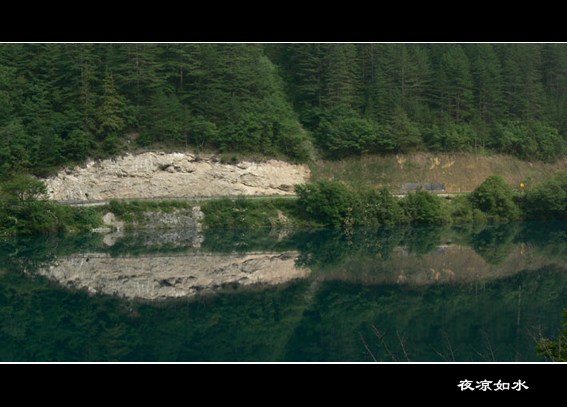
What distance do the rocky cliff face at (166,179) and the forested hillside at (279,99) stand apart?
1505mm

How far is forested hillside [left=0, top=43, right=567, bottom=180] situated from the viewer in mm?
52125

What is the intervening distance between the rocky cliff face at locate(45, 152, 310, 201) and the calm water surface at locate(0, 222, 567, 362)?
31.0 feet

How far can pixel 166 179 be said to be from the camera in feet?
170

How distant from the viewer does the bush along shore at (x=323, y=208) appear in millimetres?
41688

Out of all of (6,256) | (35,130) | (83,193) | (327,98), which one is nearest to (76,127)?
(35,130)

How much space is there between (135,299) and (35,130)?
105 feet

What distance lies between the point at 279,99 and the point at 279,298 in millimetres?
41670

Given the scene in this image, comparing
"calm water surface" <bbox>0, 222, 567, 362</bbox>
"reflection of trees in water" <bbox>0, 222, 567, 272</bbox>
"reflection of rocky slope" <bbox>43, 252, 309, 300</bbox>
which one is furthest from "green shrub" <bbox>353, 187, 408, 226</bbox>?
"reflection of rocky slope" <bbox>43, 252, 309, 300</bbox>

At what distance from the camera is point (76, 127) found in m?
51.1

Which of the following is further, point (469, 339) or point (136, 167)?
point (136, 167)

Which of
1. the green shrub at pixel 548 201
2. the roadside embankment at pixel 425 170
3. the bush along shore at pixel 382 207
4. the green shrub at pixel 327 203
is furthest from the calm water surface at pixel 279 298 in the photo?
the roadside embankment at pixel 425 170

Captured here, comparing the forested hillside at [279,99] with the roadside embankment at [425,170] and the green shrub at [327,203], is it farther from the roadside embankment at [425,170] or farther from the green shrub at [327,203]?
the green shrub at [327,203]

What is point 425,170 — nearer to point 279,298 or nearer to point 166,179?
point 166,179

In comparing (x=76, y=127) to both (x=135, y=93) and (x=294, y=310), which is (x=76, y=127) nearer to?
(x=135, y=93)
